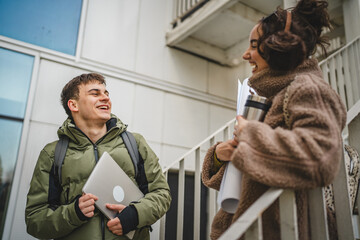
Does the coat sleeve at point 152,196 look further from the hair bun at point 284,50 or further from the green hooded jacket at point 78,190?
the hair bun at point 284,50

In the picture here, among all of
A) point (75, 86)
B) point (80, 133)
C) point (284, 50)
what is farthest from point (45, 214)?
point (284, 50)

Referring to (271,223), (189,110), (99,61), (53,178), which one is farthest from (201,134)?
(271,223)

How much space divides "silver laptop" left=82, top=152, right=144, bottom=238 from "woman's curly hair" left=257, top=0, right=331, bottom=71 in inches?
42.9

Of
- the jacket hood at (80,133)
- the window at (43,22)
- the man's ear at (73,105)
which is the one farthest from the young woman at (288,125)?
the window at (43,22)

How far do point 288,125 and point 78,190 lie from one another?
1.35 m

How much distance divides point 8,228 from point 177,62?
323cm

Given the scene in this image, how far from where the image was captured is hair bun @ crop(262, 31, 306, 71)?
123 centimetres

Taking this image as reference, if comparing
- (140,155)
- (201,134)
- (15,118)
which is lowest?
(140,155)

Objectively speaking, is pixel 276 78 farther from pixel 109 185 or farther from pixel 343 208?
pixel 109 185

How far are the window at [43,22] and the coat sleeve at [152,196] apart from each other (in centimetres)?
232

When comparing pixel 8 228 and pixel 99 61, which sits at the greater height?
pixel 99 61

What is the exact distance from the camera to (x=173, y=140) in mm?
4578

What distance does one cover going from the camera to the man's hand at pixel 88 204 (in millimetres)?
1726

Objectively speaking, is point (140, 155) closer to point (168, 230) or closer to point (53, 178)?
point (53, 178)
